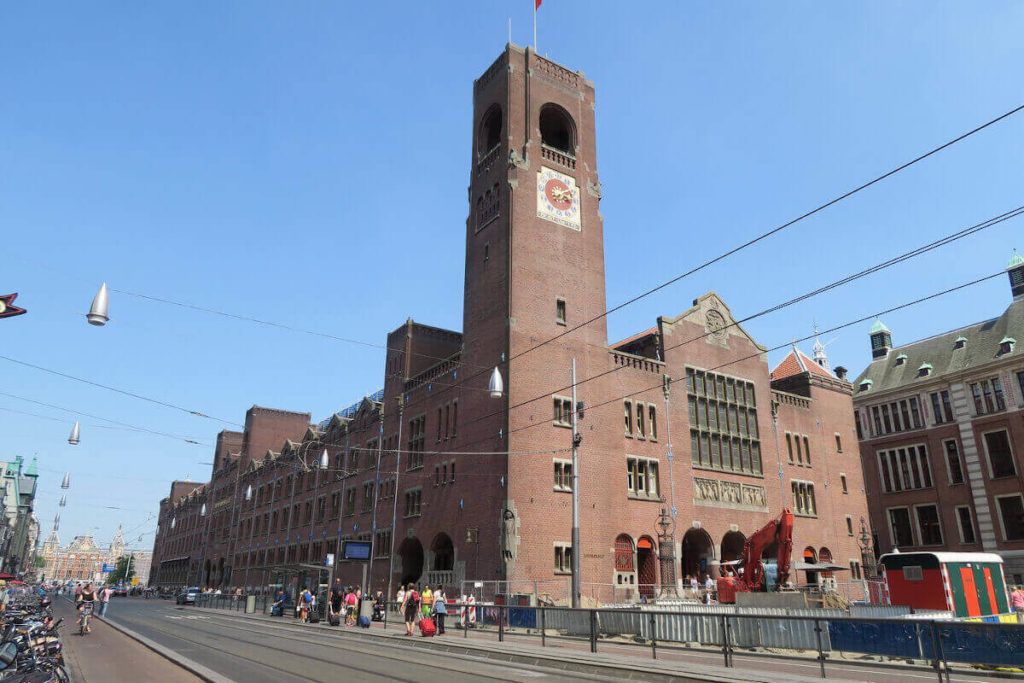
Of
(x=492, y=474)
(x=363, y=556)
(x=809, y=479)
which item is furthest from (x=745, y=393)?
(x=363, y=556)

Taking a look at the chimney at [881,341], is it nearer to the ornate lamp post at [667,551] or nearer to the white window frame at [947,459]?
the white window frame at [947,459]

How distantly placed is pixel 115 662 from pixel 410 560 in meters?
26.9

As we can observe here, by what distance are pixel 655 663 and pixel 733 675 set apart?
2270 millimetres

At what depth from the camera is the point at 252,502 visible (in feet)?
247

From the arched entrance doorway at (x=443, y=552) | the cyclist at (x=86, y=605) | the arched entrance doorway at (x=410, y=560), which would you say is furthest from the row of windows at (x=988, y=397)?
the cyclist at (x=86, y=605)

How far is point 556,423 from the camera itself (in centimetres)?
3550

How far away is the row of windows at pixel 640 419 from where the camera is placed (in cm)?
3900

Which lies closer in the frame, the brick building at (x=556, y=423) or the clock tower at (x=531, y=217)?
the brick building at (x=556, y=423)

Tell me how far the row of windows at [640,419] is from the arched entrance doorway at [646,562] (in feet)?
19.1

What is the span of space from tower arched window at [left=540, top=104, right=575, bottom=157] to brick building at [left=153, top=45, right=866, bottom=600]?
16cm

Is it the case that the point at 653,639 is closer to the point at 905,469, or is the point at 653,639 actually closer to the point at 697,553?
the point at 697,553

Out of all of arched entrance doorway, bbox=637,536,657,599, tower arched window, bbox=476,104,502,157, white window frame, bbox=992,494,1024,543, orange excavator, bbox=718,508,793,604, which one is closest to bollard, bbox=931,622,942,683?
orange excavator, bbox=718,508,793,604

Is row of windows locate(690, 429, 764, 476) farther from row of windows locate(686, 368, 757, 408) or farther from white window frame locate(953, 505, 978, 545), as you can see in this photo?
white window frame locate(953, 505, 978, 545)

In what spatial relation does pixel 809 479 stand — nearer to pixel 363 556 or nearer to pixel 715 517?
pixel 715 517
